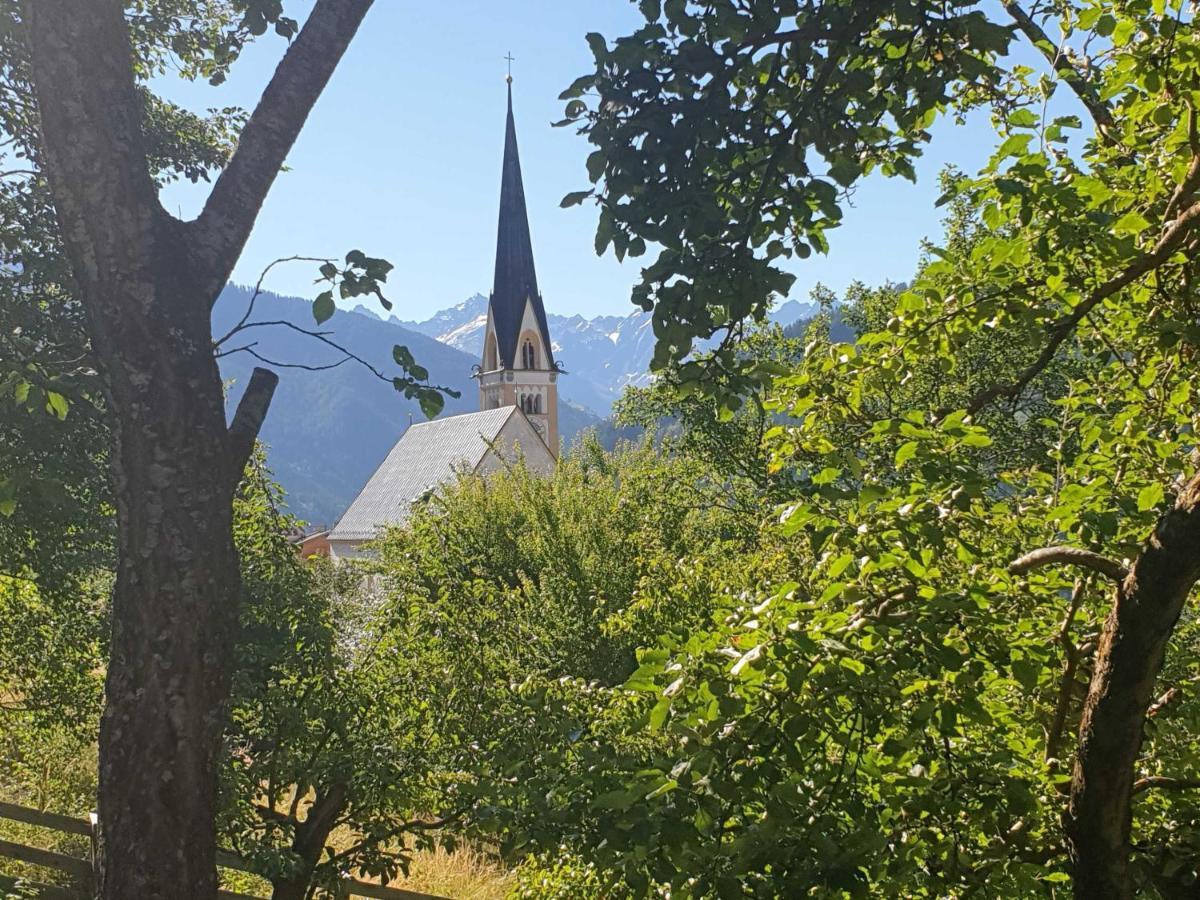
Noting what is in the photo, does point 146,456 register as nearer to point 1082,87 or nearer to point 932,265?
point 932,265

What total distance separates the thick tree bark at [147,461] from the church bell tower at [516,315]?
57.9 m

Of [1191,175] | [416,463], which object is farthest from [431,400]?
[416,463]

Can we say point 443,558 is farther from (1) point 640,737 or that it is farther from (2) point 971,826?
(2) point 971,826

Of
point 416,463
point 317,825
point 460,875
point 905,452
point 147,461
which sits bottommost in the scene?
point 460,875

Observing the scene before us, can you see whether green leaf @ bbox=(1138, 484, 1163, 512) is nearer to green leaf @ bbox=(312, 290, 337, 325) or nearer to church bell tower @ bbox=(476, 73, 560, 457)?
green leaf @ bbox=(312, 290, 337, 325)

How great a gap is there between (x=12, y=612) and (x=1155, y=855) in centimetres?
786

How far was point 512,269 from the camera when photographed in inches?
2410

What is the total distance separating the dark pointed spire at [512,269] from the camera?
200 ft

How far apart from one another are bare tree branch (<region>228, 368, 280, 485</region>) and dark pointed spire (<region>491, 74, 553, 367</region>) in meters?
58.7

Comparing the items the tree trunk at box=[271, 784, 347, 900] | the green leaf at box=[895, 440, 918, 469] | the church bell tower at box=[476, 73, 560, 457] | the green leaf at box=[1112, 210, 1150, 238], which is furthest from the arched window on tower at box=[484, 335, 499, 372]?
the green leaf at box=[895, 440, 918, 469]

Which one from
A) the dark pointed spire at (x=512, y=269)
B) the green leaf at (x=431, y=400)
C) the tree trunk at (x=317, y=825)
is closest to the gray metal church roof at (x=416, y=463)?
the dark pointed spire at (x=512, y=269)

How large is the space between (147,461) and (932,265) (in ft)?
6.69

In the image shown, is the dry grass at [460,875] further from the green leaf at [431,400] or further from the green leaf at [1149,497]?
the green leaf at [1149,497]

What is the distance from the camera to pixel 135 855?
7.36 feet
